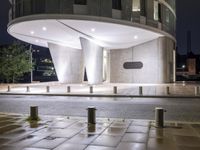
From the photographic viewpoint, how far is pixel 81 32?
32.9 m

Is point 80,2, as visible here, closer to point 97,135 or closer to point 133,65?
point 133,65

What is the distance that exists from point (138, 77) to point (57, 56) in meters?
11.6

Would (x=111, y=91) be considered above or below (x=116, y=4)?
below

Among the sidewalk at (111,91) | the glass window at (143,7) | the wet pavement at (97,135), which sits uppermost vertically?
the glass window at (143,7)

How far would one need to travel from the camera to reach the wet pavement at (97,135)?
22.3ft

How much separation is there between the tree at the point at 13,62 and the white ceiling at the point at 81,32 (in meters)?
7.07

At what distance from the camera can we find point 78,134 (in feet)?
26.4

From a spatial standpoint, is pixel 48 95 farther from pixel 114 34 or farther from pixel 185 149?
pixel 185 149

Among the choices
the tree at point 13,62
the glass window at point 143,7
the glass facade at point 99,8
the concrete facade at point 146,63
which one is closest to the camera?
the glass facade at point 99,8

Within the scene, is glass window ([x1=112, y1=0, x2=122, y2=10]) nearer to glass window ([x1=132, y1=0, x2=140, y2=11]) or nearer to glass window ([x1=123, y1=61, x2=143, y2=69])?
glass window ([x1=132, y1=0, x2=140, y2=11])

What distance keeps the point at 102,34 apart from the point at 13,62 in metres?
16.6

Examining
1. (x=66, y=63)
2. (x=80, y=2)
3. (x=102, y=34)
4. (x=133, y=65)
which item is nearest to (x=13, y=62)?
(x=66, y=63)

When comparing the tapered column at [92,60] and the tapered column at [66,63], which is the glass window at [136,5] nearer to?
the tapered column at [92,60]

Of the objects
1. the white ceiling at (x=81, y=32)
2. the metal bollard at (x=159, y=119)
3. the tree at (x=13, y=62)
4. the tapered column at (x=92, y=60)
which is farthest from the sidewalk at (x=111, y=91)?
the tree at (x=13, y=62)
